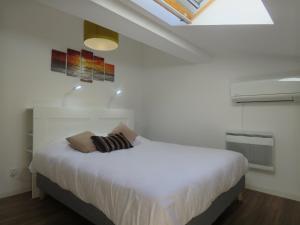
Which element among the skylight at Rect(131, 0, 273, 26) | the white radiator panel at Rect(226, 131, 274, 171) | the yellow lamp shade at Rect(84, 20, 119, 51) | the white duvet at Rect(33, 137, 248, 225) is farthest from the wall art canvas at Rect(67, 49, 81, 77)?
the white radiator panel at Rect(226, 131, 274, 171)

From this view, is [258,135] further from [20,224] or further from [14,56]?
[14,56]

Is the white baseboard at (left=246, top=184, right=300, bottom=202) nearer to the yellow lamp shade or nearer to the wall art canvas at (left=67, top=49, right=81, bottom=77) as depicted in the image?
the yellow lamp shade

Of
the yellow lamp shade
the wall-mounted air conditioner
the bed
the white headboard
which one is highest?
the yellow lamp shade

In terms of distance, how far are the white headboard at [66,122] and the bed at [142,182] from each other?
27 millimetres

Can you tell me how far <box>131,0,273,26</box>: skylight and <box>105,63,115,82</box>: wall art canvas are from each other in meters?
1.74

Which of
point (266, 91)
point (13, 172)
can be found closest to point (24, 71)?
point (13, 172)

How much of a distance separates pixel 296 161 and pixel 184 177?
2.08 metres

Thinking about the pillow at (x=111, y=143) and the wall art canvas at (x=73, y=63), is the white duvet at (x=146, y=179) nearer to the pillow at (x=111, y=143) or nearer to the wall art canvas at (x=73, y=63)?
Result: the pillow at (x=111, y=143)

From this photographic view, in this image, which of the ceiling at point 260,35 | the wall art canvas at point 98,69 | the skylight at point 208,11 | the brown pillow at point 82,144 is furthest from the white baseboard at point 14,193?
the ceiling at point 260,35

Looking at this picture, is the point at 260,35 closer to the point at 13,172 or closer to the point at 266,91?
the point at 266,91

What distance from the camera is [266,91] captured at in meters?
3.02

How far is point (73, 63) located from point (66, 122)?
97cm

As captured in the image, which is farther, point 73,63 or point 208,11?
point 73,63

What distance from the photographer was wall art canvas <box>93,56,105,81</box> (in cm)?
371
